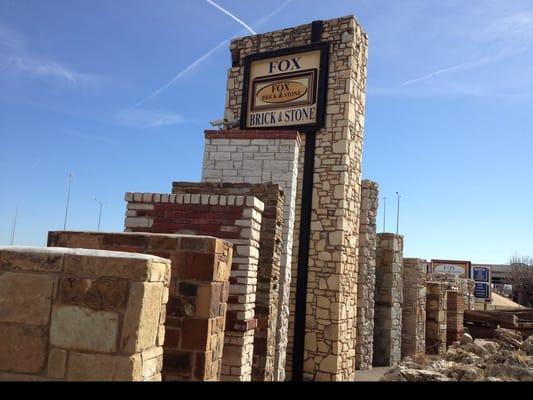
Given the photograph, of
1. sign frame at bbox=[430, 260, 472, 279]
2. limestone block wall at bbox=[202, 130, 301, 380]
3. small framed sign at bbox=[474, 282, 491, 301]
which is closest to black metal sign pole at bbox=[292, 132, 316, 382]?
limestone block wall at bbox=[202, 130, 301, 380]

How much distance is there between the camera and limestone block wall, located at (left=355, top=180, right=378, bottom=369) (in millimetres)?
12250

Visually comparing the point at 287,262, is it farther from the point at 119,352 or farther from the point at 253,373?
the point at 119,352

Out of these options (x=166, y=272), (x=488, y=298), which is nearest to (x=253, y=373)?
(x=166, y=272)

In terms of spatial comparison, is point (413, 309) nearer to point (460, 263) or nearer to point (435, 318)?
point (435, 318)

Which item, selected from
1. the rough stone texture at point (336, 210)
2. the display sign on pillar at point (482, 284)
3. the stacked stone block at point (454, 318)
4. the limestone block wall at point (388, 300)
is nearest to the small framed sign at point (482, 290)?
the display sign on pillar at point (482, 284)

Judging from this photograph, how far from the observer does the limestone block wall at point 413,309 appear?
1508 cm

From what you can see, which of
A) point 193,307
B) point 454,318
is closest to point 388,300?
point 454,318

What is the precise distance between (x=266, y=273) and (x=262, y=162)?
110 inches

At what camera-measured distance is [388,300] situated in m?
14.0

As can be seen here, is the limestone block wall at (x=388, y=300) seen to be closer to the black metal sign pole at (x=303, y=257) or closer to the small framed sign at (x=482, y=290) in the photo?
the black metal sign pole at (x=303, y=257)

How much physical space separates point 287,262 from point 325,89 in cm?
463

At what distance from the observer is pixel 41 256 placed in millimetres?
2322

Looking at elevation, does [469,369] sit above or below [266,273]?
below

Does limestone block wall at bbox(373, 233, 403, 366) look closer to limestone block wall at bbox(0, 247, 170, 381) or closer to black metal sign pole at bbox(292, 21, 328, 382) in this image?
black metal sign pole at bbox(292, 21, 328, 382)
